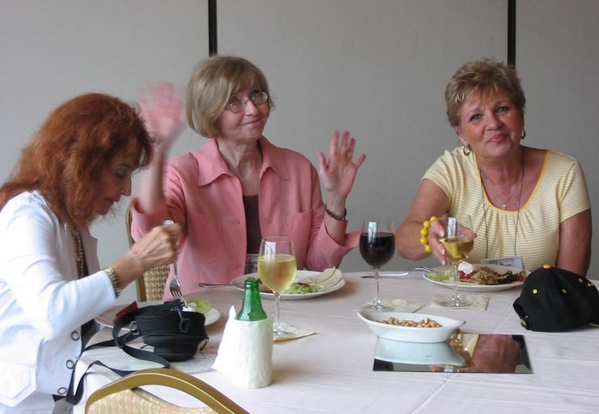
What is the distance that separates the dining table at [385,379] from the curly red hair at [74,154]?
1.02 feet

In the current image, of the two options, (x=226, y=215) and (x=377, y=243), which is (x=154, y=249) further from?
(x=226, y=215)

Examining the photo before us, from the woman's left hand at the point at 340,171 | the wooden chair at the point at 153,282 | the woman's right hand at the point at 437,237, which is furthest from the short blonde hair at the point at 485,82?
the wooden chair at the point at 153,282

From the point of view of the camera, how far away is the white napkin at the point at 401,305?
162cm

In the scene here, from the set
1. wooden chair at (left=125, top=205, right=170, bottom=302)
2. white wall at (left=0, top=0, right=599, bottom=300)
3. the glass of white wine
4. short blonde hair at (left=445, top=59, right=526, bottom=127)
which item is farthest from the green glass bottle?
white wall at (left=0, top=0, right=599, bottom=300)

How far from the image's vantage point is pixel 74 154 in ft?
4.93

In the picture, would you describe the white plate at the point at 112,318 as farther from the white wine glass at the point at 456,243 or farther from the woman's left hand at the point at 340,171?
the woman's left hand at the point at 340,171

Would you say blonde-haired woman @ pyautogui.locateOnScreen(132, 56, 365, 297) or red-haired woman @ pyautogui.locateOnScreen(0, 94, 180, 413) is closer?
red-haired woman @ pyautogui.locateOnScreen(0, 94, 180, 413)

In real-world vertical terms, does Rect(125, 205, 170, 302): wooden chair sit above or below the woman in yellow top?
below

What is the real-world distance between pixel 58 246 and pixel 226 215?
0.84 meters

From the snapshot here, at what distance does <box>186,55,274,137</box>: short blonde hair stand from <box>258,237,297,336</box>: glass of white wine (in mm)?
963

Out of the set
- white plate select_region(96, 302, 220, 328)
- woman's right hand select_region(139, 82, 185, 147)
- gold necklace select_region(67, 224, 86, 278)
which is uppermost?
woman's right hand select_region(139, 82, 185, 147)

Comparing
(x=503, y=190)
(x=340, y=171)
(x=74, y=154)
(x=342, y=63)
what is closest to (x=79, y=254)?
(x=74, y=154)

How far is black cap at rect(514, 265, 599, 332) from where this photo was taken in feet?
4.63

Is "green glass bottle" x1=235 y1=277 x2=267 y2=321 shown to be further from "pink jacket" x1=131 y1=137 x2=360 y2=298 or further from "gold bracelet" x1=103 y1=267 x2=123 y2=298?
"pink jacket" x1=131 y1=137 x2=360 y2=298
